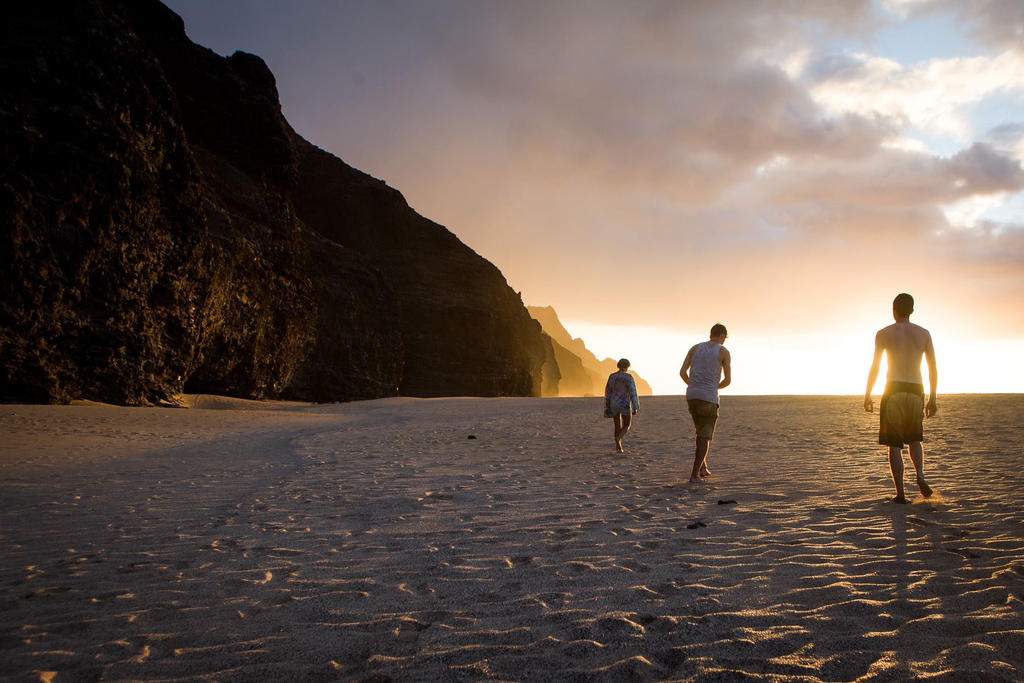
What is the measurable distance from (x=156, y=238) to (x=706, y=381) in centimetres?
2448

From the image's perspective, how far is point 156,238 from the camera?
23.0 m

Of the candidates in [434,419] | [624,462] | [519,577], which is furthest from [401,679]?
[434,419]

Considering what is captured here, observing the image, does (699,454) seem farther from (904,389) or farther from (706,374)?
(904,389)

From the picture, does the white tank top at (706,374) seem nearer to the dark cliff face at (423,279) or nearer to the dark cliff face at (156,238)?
the dark cliff face at (156,238)

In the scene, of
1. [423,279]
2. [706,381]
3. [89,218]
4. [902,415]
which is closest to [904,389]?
[902,415]

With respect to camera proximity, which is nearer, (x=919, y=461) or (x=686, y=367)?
(x=919, y=461)

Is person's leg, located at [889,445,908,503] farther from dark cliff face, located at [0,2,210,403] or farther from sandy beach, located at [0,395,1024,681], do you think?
dark cliff face, located at [0,2,210,403]

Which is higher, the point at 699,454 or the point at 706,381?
the point at 706,381

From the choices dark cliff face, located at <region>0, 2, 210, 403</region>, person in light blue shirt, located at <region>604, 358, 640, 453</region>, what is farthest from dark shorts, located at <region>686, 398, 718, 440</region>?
dark cliff face, located at <region>0, 2, 210, 403</region>

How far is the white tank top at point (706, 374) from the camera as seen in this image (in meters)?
7.96

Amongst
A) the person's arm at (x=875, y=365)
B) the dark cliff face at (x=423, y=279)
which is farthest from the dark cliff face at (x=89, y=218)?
the dark cliff face at (x=423, y=279)

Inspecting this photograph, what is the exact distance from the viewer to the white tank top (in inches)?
313

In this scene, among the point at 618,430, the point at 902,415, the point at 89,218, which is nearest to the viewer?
the point at 902,415

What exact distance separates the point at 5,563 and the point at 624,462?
8935 millimetres
